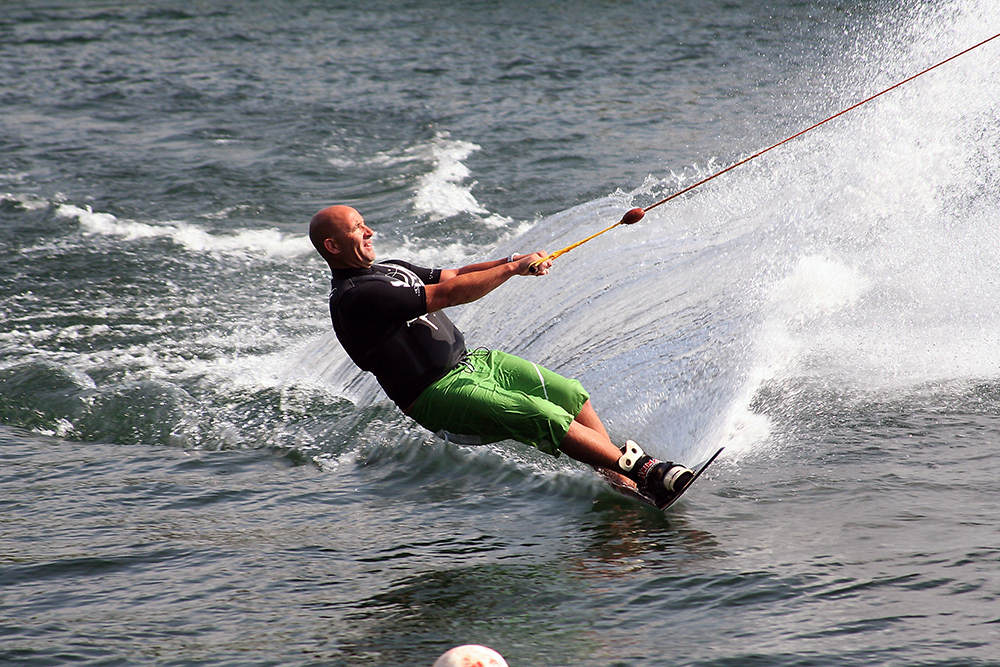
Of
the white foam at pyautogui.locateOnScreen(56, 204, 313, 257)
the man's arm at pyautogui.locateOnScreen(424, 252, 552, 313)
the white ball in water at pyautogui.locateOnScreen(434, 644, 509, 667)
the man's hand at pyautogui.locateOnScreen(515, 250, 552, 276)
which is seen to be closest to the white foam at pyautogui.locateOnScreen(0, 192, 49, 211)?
the white foam at pyautogui.locateOnScreen(56, 204, 313, 257)

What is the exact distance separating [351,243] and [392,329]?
47 cm

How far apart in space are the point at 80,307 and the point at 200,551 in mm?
5046

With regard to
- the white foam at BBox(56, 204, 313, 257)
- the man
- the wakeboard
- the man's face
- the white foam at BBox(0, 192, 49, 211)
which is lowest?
the wakeboard

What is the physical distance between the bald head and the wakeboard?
1664 mm

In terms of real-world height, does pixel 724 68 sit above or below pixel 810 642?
above

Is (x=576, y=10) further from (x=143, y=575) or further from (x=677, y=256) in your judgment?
(x=143, y=575)

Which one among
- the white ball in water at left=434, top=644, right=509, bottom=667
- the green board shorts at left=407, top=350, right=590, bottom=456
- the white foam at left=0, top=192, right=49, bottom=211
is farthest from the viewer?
the white foam at left=0, top=192, right=49, bottom=211

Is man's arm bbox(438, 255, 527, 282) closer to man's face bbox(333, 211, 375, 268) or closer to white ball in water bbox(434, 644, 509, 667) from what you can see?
man's face bbox(333, 211, 375, 268)

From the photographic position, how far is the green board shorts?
6.17 metres

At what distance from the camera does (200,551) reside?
235 inches

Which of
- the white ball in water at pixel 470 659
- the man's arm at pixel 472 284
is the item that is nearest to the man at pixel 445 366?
the man's arm at pixel 472 284

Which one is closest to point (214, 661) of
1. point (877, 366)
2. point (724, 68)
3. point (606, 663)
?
point (606, 663)

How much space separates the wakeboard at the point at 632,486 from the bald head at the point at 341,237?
5.46ft

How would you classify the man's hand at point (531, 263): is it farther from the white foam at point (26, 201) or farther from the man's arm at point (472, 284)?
the white foam at point (26, 201)
